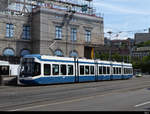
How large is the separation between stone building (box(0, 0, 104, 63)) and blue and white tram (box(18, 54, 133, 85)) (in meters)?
17.5

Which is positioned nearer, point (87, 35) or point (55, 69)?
point (55, 69)

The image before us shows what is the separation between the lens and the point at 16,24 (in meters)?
48.2

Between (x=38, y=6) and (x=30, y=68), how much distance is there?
95.3 ft

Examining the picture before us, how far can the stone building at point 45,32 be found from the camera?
Answer: 47.1 meters

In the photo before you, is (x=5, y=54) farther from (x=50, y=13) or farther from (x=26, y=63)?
(x=26, y=63)

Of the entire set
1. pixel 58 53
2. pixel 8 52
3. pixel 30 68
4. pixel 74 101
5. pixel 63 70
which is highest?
pixel 8 52

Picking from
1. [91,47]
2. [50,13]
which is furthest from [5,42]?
[91,47]

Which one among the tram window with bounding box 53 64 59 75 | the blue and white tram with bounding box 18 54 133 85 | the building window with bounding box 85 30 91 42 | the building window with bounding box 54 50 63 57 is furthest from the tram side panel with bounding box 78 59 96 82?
the building window with bounding box 85 30 91 42

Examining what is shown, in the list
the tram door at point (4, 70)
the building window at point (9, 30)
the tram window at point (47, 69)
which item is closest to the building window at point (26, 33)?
the building window at point (9, 30)

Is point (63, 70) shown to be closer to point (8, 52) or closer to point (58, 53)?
point (8, 52)

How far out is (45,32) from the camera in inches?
1934

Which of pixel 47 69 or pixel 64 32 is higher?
pixel 64 32

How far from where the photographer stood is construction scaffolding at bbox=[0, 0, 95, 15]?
158 feet

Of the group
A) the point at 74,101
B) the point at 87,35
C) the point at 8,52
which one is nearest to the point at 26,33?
the point at 8,52
